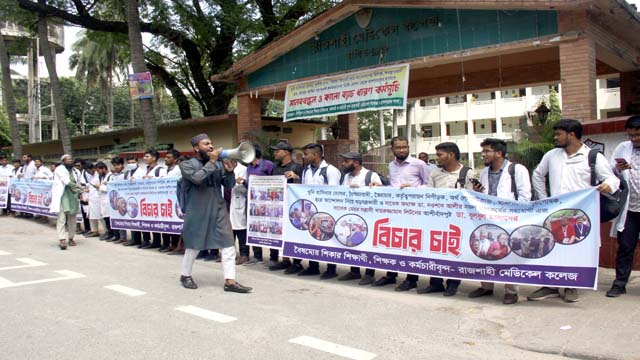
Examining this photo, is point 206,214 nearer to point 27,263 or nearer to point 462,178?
point 462,178

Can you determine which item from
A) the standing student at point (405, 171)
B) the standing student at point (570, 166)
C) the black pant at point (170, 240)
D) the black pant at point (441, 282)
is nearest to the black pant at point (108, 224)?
the black pant at point (170, 240)

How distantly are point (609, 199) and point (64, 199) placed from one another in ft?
28.9

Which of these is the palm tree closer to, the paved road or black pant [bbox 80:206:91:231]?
black pant [bbox 80:206:91:231]

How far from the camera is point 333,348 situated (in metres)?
4.34

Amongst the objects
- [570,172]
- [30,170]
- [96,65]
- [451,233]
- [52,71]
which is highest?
[96,65]

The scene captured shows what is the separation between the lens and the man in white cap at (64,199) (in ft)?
32.0

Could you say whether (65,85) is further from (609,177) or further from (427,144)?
(609,177)

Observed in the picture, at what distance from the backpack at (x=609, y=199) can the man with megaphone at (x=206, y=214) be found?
13.0 feet

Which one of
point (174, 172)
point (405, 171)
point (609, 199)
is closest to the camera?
point (609, 199)

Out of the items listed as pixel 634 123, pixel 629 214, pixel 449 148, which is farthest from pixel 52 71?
pixel 629 214

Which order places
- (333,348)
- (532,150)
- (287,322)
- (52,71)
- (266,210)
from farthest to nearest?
(52,71) < (532,150) < (266,210) < (287,322) < (333,348)

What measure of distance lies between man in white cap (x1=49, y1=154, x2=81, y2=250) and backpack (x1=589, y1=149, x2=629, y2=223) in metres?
8.60

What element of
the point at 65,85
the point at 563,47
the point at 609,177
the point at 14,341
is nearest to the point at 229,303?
the point at 14,341

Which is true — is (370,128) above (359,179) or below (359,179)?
above
